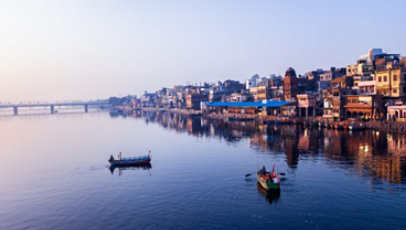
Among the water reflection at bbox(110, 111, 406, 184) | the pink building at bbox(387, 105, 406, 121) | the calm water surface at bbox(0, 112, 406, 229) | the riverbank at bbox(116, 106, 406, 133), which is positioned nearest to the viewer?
the calm water surface at bbox(0, 112, 406, 229)

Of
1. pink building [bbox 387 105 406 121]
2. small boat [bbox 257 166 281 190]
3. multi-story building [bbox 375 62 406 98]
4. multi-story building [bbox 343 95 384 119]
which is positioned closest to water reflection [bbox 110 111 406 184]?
pink building [bbox 387 105 406 121]

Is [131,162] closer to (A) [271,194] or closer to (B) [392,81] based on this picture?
(A) [271,194]

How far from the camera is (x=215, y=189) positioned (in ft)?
131

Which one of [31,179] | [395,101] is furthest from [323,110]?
[31,179]

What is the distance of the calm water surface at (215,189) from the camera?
30.8 metres

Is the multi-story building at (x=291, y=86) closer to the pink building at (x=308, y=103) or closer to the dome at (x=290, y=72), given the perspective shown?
the dome at (x=290, y=72)

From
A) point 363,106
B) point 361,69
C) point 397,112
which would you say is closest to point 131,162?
point 397,112

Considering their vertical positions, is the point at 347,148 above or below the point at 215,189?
above

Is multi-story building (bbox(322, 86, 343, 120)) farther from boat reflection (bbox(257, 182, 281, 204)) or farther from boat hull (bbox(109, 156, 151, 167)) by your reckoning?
boat reflection (bbox(257, 182, 281, 204))

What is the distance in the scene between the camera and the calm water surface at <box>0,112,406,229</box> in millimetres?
30766

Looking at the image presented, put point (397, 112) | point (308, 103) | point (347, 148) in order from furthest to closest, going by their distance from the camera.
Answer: point (308, 103) → point (397, 112) → point (347, 148)

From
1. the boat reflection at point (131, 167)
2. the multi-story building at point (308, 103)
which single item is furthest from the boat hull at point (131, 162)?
the multi-story building at point (308, 103)

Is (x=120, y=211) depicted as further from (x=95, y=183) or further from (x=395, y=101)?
(x=395, y=101)

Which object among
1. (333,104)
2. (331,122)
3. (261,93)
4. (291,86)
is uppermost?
(291,86)
